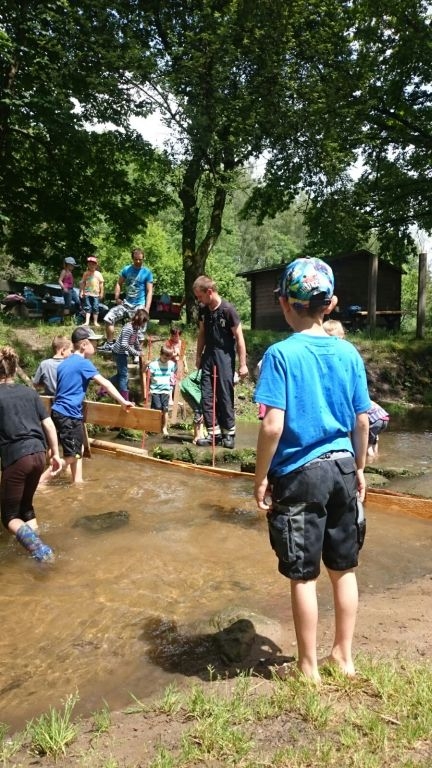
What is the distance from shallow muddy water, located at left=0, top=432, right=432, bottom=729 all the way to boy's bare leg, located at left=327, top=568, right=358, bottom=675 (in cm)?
54

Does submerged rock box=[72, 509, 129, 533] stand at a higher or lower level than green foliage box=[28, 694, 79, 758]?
lower

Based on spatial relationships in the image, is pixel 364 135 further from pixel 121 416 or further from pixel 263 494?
pixel 263 494

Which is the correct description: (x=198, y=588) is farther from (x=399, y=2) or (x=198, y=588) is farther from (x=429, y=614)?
(x=399, y=2)

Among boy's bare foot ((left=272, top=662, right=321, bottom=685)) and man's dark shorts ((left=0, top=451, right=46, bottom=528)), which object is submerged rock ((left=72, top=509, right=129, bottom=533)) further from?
boy's bare foot ((left=272, top=662, right=321, bottom=685))

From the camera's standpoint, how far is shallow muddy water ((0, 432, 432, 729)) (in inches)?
128

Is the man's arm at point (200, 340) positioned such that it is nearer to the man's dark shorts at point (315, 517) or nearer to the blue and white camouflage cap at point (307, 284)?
the blue and white camouflage cap at point (307, 284)

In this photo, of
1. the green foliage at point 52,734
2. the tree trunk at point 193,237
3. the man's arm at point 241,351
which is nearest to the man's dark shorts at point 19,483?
the green foliage at point 52,734

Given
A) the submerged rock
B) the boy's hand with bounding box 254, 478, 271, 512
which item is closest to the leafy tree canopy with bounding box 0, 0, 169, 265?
the submerged rock

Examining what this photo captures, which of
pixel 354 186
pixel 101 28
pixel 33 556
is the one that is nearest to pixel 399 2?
pixel 354 186

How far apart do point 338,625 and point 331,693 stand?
0.97 ft

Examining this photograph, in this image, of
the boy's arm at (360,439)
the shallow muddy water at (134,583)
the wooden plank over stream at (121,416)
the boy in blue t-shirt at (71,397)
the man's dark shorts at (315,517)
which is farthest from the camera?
the wooden plank over stream at (121,416)

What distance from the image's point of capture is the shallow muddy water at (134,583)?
10.7ft

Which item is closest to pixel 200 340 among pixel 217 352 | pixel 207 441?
pixel 217 352

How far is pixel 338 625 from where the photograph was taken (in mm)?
2824
